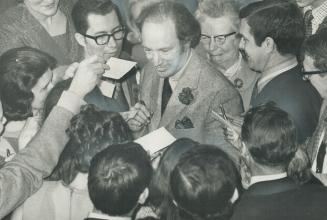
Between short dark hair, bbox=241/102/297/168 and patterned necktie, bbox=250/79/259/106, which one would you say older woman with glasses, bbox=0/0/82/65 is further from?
short dark hair, bbox=241/102/297/168

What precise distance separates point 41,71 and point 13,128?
15.7 inches

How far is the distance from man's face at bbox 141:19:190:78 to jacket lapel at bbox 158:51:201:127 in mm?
70

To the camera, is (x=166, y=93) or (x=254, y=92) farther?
(x=166, y=93)

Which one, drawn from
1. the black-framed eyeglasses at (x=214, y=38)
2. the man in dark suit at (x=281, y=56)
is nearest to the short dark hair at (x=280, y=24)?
the man in dark suit at (x=281, y=56)

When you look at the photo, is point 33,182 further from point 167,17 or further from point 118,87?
point 167,17

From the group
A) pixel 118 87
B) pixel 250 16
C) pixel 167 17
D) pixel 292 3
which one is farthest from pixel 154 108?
pixel 292 3

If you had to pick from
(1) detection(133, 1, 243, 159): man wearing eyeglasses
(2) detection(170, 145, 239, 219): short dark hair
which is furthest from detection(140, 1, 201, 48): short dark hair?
(2) detection(170, 145, 239, 219): short dark hair

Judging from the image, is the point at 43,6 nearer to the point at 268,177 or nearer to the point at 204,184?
the point at 204,184

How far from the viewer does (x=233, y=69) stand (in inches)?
135

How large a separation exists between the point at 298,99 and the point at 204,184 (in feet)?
3.11

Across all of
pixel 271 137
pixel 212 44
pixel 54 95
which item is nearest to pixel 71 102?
pixel 54 95

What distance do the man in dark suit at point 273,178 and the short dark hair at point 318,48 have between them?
1.43 feet

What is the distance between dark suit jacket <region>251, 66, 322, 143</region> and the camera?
319cm

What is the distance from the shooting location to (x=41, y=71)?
335 centimetres
